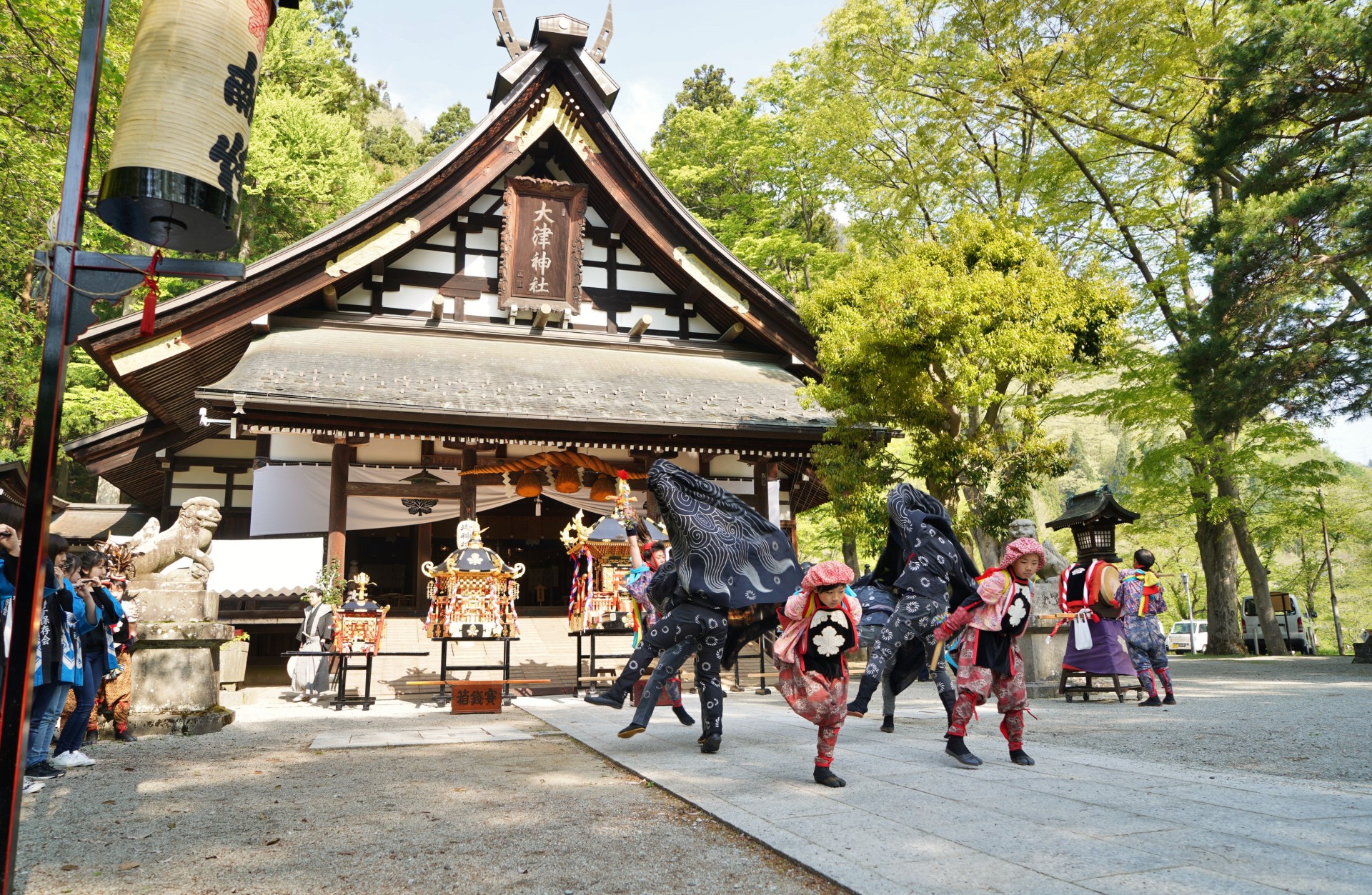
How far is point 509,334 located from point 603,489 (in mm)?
3225

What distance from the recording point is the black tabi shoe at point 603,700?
625 cm

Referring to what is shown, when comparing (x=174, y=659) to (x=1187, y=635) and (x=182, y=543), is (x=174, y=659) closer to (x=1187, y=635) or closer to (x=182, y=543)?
(x=182, y=543)

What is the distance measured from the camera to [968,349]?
1117cm

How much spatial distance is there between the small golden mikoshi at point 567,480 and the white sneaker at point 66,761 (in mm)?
7526

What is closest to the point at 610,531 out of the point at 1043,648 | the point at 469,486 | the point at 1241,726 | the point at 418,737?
the point at 469,486

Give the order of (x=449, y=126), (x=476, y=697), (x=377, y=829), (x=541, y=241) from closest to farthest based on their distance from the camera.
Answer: (x=377, y=829) → (x=476, y=697) → (x=541, y=241) → (x=449, y=126)

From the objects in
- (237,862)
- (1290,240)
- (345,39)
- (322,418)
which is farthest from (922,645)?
(345,39)

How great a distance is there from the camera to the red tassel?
3.54m

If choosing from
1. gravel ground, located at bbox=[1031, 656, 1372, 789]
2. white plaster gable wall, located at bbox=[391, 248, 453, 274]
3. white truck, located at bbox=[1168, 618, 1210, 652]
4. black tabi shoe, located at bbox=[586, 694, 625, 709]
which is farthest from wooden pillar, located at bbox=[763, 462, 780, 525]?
white truck, located at bbox=[1168, 618, 1210, 652]

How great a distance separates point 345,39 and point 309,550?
2821 centimetres

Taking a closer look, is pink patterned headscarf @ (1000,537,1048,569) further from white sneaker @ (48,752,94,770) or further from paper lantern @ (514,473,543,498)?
paper lantern @ (514,473,543,498)

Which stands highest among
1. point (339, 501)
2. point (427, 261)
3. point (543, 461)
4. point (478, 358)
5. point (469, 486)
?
point (427, 261)

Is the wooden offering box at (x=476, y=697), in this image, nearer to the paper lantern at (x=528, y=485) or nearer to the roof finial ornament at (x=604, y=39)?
the paper lantern at (x=528, y=485)

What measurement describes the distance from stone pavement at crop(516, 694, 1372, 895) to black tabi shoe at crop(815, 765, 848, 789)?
5 centimetres
